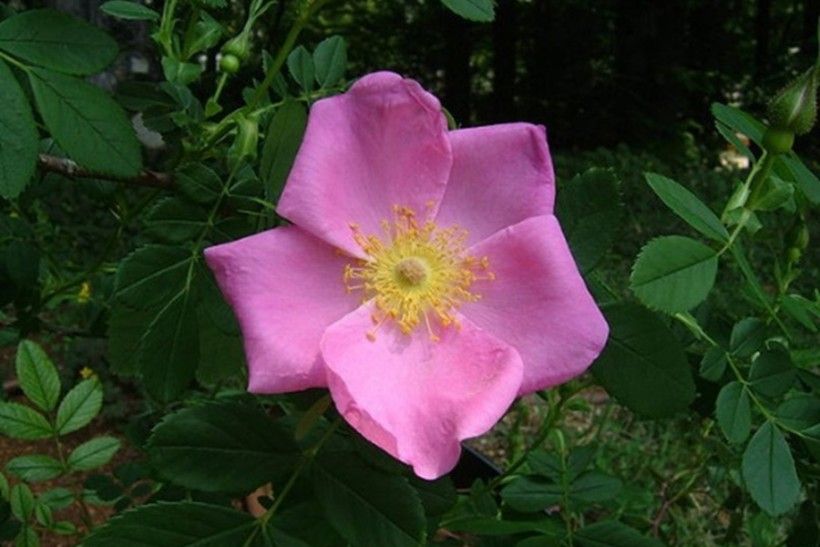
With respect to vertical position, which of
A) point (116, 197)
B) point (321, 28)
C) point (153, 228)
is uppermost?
point (153, 228)

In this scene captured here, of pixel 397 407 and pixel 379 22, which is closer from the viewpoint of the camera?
pixel 397 407

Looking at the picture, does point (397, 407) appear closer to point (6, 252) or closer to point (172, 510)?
point (172, 510)

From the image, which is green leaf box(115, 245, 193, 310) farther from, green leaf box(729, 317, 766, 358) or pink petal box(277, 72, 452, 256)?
green leaf box(729, 317, 766, 358)

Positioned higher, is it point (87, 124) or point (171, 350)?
point (87, 124)

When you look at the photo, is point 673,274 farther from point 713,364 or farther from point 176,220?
point 176,220

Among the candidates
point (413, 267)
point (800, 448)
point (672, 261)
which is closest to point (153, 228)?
point (413, 267)

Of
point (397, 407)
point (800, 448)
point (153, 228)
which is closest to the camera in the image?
point (397, 407)

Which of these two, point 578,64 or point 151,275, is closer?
point 151,275

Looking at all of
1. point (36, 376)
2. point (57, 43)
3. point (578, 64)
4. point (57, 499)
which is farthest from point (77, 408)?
point (578, 64)

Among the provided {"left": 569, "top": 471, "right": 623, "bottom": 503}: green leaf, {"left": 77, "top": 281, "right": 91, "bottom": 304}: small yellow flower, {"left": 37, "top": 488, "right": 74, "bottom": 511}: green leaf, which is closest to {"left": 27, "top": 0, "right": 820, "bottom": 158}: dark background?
{"left": 77, "top": 281, "right": 91, "bottom": 304}: small yellow flower
